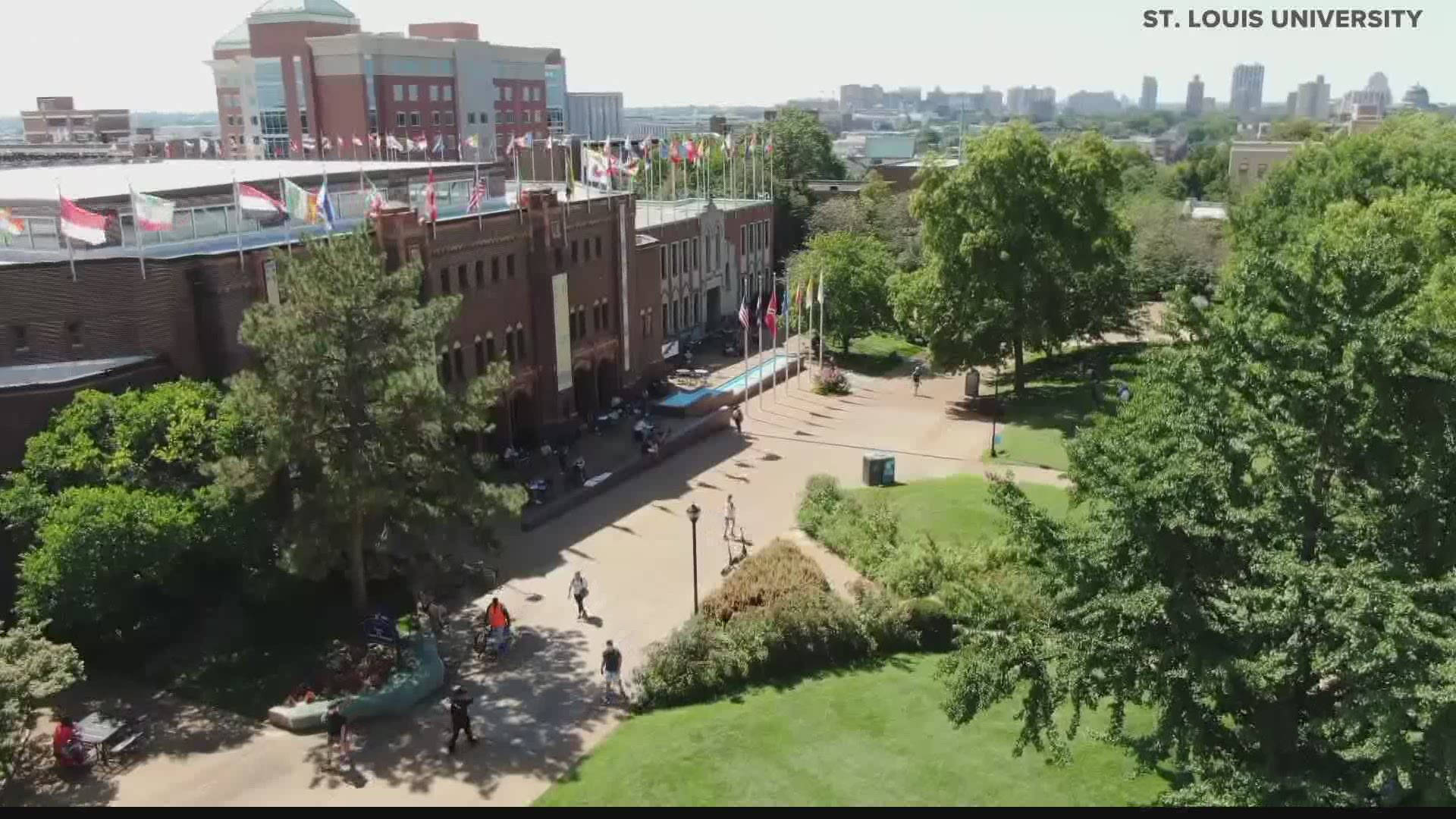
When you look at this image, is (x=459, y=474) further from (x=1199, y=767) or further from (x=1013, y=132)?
(x=1013, y=132)

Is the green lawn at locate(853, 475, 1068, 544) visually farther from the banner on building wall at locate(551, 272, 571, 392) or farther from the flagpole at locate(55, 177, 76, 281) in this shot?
the flagpole at locate(55, 177, 76, 281)

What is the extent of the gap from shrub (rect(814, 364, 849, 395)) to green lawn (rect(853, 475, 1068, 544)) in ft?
48.4

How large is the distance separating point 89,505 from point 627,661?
40.3ft

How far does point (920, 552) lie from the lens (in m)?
30.5

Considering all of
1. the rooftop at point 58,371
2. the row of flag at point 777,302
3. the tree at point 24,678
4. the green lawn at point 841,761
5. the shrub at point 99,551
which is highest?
the rooftop at point 58,371

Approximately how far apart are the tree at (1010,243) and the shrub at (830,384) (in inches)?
202

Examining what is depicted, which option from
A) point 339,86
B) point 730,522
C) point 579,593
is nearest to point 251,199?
point 579,593

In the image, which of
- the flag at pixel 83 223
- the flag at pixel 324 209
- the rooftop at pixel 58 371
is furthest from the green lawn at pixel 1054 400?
the flag at pixel 83 223

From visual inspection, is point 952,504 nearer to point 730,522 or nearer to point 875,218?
point 730,522

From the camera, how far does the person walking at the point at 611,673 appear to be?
24.7m

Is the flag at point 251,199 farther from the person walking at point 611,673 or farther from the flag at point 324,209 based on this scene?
the person walking at point 611,673

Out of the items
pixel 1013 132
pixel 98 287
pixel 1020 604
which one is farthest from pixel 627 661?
pixel 1013 132

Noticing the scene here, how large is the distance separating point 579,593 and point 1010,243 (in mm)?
31779

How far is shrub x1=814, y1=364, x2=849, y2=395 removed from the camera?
56.6m
